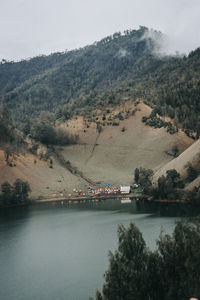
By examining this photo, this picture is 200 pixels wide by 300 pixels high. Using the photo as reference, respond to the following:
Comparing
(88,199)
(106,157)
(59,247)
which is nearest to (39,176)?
(88,199)

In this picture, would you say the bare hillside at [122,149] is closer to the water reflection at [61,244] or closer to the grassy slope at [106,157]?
the grassy slope at [106,157]

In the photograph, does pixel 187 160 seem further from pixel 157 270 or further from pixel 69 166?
pixel 157 270

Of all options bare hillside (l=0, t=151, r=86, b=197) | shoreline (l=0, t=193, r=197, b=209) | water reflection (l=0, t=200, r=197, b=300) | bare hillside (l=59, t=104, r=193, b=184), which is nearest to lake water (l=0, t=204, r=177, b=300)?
water reflection (l=0, t=200, r=197, b=300)

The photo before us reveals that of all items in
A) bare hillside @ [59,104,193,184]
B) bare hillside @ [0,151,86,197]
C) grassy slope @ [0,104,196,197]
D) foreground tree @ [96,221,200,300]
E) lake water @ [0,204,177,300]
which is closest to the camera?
foreground tree @ [96,221,200,300]

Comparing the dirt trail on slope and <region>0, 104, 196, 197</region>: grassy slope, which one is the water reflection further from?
the dirt trail on slope

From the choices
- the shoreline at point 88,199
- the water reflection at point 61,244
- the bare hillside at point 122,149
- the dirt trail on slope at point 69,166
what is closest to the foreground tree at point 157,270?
the water reflection at point 61,244

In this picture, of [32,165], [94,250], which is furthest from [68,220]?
[32,165]

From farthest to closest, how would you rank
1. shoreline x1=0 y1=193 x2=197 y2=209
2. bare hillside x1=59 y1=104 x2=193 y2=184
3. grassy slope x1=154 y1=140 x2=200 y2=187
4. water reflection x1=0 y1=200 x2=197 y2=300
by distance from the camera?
bare hillside x1=59 y1=104 x2=193 y2=184 < shoreline x1=0 y1=193 x2=197 y2=209 < grassy slope x1=154 y1=140 x2=200 y2=187 < water reflection x1=0 y1=200 x2=197 y2=300
